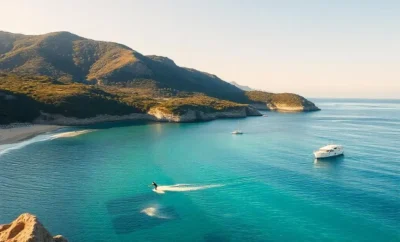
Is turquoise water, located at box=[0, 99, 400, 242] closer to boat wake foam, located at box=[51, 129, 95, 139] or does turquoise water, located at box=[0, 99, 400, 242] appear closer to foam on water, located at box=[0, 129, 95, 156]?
foam on water, located at box=[0, 129, 95, 156]

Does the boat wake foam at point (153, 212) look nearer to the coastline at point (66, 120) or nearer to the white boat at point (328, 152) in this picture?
the white boat at point (328, 152)

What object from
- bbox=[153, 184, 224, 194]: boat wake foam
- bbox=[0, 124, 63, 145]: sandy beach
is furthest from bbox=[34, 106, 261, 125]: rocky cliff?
bbox=[153, 184, 224, 194]: boat wake foam

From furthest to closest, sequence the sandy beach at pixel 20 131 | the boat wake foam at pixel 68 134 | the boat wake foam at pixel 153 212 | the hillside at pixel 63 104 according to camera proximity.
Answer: the hillside at pixel 63 104 < the boat wake foam at pixel 68 134 < the sandy beach at pixel 20 131 < the boat wake foam at pixel 153 212

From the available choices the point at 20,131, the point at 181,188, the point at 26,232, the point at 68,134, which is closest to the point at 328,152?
the point at 181,188

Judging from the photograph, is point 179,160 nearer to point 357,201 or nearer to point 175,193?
point 175,193

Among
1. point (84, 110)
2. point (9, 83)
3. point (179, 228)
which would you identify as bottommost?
point (179, 228)

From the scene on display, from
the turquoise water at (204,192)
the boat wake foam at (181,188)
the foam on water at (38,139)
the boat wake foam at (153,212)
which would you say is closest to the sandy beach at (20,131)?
the foam on water at (38,139)

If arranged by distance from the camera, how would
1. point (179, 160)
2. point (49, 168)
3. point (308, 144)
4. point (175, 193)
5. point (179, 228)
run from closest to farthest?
point (179, 228), point (175, 193), point (49, 168), point (179, 160), point (308, 144)

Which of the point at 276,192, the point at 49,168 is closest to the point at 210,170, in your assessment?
the point at 276,192
